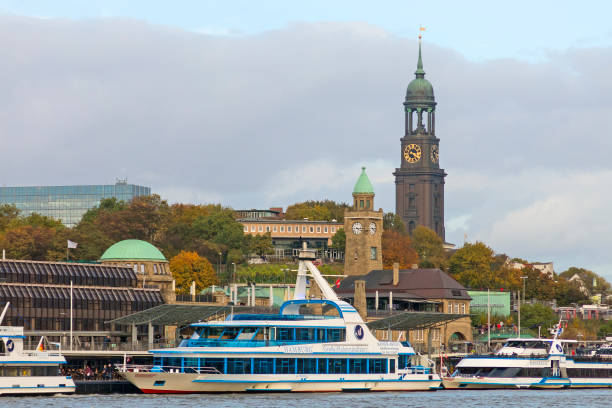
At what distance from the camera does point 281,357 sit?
118 metres

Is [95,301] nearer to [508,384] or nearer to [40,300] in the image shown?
[40,300]

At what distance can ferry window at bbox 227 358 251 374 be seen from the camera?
11669 centimetres

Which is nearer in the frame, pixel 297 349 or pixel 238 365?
pixel 238 365

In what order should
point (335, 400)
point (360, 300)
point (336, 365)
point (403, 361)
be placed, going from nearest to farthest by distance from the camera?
point (335, 400), point (336, 365), point (403, 361), point (360, 300)

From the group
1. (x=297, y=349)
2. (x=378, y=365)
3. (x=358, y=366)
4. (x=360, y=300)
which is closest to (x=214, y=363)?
(x=297, y=349)

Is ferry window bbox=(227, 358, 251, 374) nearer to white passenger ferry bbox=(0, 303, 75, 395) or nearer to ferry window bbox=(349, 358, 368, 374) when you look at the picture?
ferry window bbox=(349, 358, 368, 374)

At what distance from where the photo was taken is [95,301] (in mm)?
151750

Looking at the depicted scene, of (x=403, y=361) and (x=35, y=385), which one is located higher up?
(x=403, y=361)

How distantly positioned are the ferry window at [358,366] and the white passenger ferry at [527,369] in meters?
13.6

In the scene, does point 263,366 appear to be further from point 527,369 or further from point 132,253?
point 132,253

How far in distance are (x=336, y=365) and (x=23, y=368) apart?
957 inches

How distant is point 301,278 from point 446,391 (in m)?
16.4

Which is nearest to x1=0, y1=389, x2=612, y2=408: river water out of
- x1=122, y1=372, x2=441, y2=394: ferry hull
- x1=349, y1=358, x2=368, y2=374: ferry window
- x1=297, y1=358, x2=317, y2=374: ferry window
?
x1=122, y1=372, x2=441, y2=394: ferry hull

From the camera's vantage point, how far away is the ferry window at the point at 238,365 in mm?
116688
